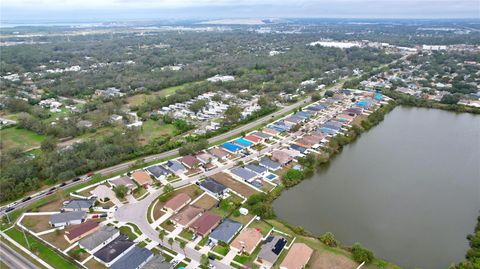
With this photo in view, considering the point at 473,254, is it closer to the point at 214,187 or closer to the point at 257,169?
the point at 257,169

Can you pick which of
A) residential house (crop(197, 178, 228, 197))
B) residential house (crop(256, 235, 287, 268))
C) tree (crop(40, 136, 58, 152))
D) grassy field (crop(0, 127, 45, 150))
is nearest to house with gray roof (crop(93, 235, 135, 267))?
residential house (crop(197, 178, 228, 197))

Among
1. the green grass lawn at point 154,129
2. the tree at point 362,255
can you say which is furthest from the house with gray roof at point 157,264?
the green grass lawn at point 154,129

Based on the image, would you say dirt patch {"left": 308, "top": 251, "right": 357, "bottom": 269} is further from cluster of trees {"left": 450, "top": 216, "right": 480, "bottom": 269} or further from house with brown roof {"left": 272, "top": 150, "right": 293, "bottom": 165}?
house with brown roof {"left": 272, "top": 150, "right": 293, "bottom": 165}

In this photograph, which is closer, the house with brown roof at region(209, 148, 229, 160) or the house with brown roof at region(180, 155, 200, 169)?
the house with brown roof at region(180, 155, 200, 169)

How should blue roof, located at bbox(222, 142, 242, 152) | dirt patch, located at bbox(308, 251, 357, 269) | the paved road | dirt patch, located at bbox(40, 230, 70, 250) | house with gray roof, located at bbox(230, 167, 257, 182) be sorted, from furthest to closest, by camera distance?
blue roof, located at bbox(222, 142, 242, 152) < house with gray roof, located at bbox(230, 167, 257, 182) < dirt patch, located at bbox(40, 230, 70, 250) < the paved road < dirt patch, located at bbox(308, 251, 357, 269)

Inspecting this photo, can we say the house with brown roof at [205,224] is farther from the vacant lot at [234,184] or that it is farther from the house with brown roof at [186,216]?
the vacant lot at [234,184]

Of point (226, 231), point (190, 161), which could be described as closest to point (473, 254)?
point (226, 231)
